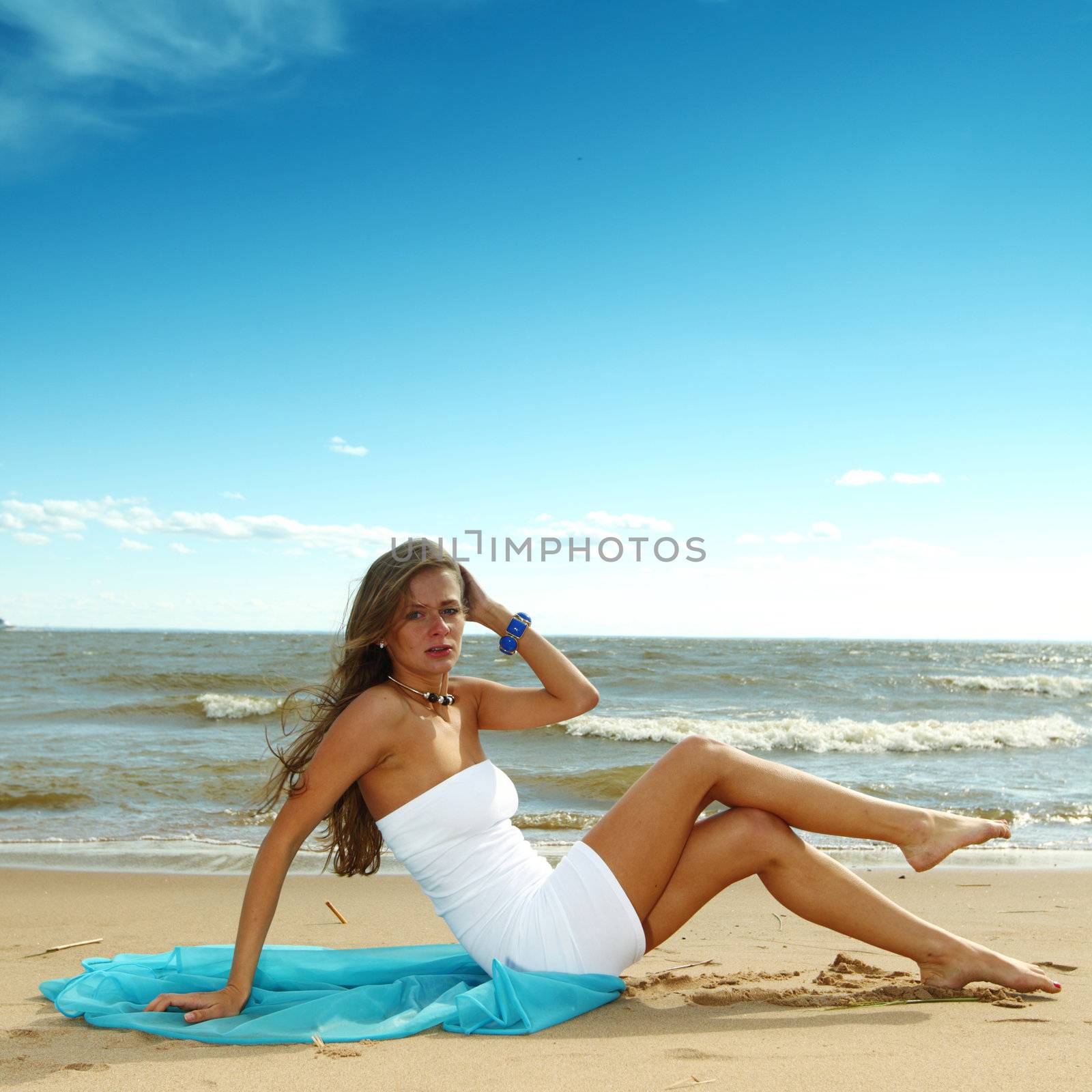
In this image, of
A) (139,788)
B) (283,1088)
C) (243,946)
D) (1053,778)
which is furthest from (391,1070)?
(1053,778)

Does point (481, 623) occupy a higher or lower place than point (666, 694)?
higher

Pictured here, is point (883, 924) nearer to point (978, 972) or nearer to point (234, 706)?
point (978, 972)

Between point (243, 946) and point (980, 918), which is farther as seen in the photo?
point (980, 918)

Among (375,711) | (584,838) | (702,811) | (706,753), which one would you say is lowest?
(584,838)

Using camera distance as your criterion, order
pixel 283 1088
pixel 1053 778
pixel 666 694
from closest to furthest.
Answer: pixel 283 1088 < pixel 1053 778 < pixel 666 694

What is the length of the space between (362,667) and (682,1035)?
5.16 ft

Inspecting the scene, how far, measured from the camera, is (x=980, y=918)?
495cm

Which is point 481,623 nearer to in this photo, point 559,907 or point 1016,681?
point 559,907

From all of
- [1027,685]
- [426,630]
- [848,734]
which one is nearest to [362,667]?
[426,630]

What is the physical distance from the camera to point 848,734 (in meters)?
13.1

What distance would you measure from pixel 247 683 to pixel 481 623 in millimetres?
19783

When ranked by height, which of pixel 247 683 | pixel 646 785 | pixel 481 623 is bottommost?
pixel 247 683

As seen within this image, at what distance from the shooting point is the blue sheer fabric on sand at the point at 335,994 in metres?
2.90

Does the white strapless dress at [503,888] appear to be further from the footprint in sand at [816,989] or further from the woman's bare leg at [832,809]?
the woman's bare leg at [832,809]
